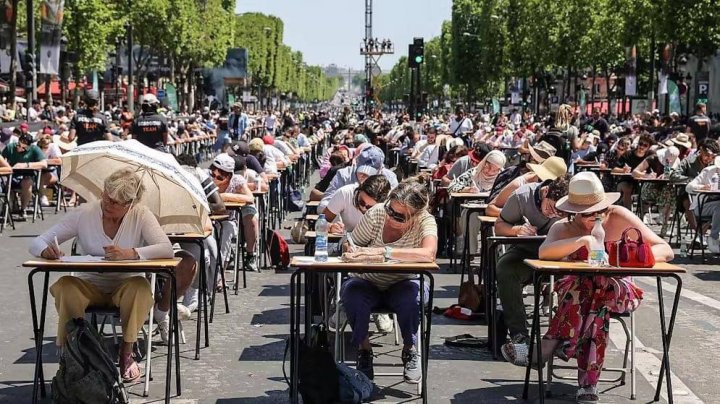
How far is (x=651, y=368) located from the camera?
33.2ft

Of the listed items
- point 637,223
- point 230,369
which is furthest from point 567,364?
point 230,369

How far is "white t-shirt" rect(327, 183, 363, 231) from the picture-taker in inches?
464

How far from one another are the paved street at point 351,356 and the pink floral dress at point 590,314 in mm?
381

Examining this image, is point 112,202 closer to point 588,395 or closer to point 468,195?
point 588,395

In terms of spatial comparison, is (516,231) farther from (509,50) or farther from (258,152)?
(509,50)

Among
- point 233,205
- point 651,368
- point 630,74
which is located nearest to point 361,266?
point 651,368

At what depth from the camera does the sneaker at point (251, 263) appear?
645 inches

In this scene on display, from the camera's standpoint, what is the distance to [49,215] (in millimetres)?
24328

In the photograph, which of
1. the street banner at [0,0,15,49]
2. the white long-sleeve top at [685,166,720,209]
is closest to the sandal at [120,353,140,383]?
the white long-sleeve top at [685,166,720,209]

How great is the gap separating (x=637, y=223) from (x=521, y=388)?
4.46 feet

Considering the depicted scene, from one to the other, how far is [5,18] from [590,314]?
5475 cm

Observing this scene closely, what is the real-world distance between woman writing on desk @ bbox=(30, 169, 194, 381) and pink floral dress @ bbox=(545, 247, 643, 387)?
2530mm

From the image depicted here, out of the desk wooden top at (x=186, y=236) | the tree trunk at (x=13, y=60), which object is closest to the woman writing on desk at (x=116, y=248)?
the desk wooden top at (x=186, y=236)

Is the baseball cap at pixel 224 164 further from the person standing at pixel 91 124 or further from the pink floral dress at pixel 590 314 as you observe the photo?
the person standing at pixel 91 124
